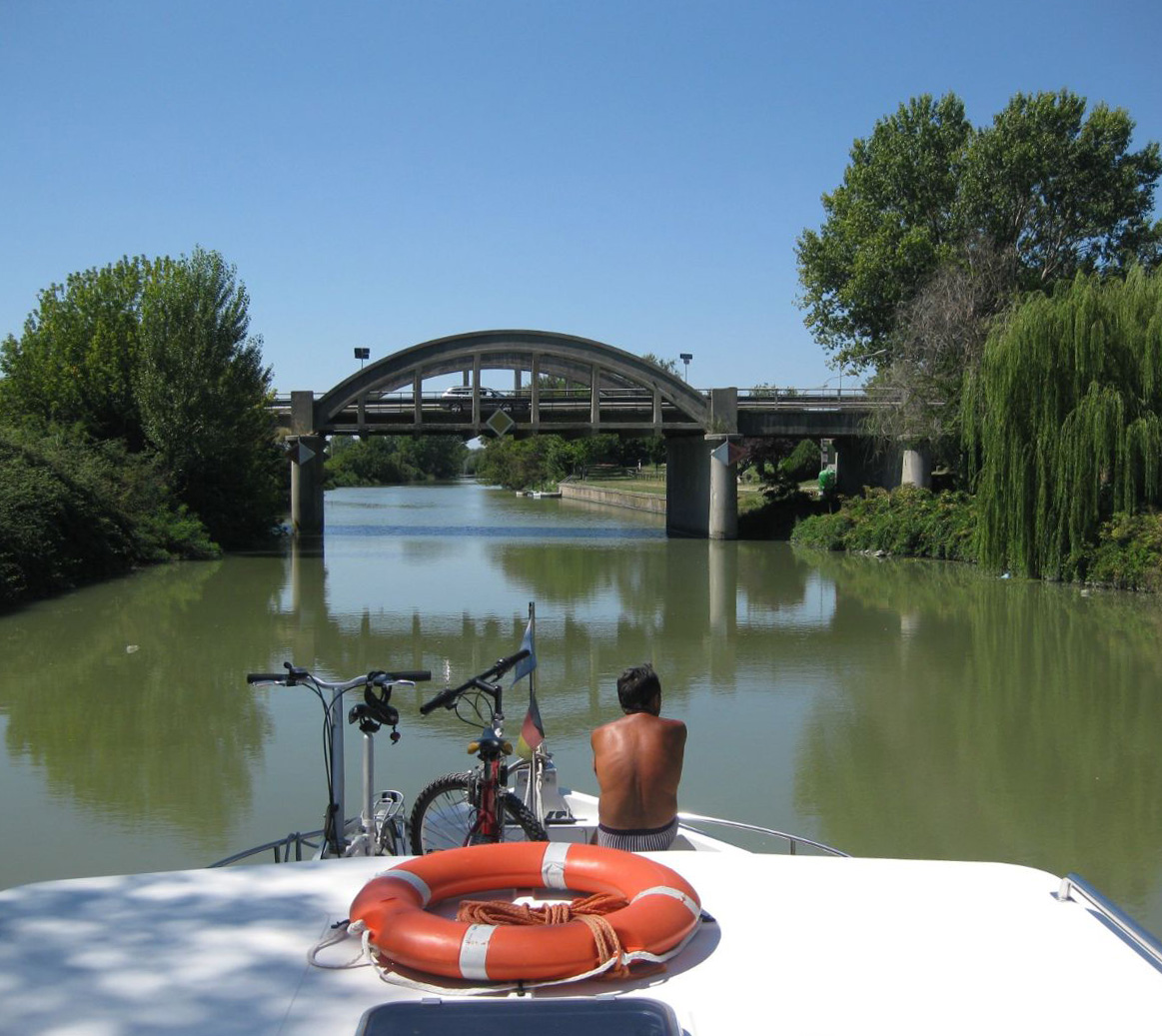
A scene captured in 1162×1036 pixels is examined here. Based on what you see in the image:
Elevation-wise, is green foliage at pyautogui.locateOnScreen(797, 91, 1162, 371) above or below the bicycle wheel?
above

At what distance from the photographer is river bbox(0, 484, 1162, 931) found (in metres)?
7.42

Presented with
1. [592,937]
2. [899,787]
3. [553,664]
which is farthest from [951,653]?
[592,937]

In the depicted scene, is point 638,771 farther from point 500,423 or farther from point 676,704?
point 500,423

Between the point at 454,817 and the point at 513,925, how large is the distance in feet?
9.38

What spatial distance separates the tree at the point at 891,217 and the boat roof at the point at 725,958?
36.5 m

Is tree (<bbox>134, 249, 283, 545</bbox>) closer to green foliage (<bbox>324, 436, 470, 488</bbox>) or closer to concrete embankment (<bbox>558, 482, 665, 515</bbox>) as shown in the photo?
concrete embankment (<bbox>558, 482, 665, 515</bbox>)

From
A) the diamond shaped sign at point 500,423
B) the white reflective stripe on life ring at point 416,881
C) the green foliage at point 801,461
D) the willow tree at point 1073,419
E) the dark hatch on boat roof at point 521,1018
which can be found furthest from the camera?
the green foliage at point 801,461

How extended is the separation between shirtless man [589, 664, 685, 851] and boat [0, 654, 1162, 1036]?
1.81m

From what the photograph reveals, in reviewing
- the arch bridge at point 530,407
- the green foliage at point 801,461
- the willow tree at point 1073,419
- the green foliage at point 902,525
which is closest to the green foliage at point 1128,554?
the willow tree at point 1073,419

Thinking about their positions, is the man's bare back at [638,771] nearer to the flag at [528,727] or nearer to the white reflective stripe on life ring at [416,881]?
the flag at [528,727]

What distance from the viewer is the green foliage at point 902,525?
27.7m

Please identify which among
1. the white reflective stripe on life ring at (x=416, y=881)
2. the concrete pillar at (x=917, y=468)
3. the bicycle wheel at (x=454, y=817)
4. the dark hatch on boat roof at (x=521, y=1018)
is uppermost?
the concrete pillar at (x=917, y=468)

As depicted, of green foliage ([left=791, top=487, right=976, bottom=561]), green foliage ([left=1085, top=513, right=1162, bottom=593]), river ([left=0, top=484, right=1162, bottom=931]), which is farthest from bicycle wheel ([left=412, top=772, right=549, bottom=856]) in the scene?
green foliage ([left=791, top=487, right=976, bottom=561])

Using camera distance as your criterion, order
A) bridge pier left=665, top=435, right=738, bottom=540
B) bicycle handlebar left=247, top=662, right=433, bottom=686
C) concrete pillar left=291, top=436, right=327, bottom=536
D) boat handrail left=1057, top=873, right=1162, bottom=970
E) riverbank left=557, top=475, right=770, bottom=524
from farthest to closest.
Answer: riverbank left=557, top=475, right=770, bottom=524 → bridge pier left=665, top=435, right=738, bottom=540 → concrete pillar left=291, top=436, right=327, bottom=536 → bicycle handlebar left=247, top=662, right=433, bottom=686 → boat handrail left=1057, top=873, right=1162, bottom=970
